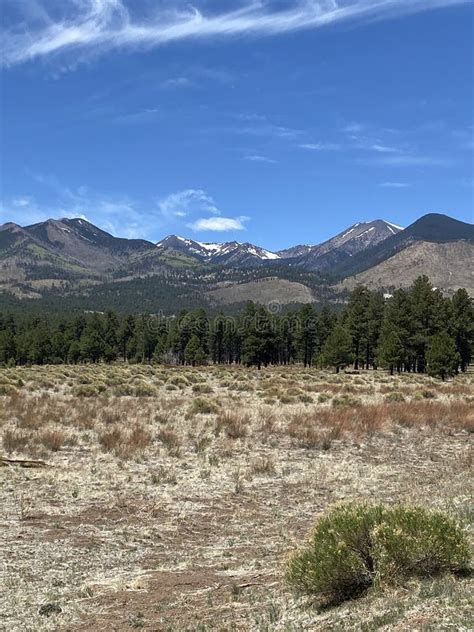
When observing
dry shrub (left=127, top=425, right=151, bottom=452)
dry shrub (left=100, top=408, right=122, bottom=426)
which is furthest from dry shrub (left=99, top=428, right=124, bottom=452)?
dry shrub (left=100, top=408, right=122, bottom=426)

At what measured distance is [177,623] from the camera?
597cm

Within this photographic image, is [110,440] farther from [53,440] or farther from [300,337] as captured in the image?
[300,337]

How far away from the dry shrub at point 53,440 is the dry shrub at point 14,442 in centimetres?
52

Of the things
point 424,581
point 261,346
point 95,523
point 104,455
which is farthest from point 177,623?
point 261,346

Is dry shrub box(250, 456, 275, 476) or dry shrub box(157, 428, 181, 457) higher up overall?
dry shrub box(157, 428, 181, 457)

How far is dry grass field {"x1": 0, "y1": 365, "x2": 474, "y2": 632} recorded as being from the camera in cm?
606

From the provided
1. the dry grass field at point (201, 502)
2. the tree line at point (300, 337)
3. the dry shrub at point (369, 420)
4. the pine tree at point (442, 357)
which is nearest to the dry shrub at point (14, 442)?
the dry grass field at point (201, 502)

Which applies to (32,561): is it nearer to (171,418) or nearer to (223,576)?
(223,576)

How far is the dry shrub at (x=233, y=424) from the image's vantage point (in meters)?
19.2

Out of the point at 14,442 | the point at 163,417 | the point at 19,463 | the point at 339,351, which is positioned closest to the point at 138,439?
the point at 14,442

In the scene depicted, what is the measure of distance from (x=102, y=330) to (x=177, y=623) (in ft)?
324

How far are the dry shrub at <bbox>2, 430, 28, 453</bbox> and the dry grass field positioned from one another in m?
0.05

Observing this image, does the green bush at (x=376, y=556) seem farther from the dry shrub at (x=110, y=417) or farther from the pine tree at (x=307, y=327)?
the pine tree at (x=307, y=327)

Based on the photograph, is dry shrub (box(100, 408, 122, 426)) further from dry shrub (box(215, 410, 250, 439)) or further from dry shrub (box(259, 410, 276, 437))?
dry shrub (box(259, 410, 276, 437))
